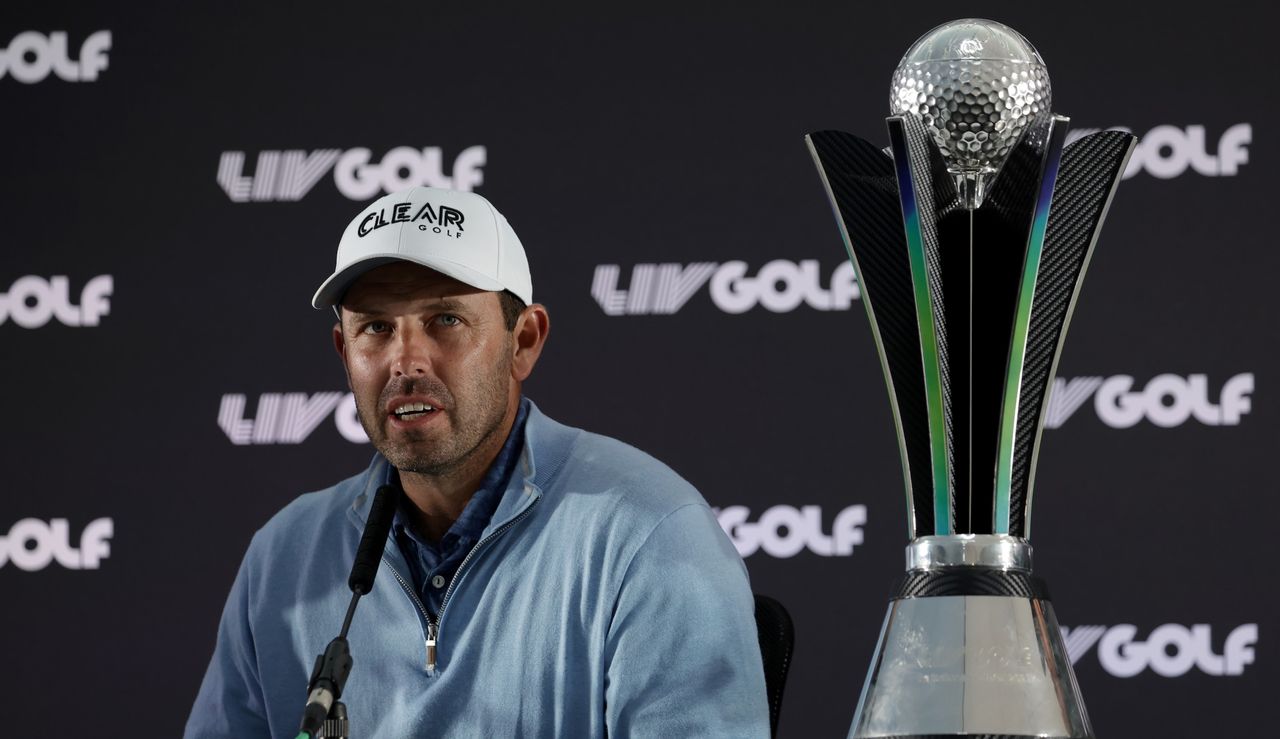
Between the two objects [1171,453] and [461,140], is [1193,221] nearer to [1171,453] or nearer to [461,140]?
[1171,453]

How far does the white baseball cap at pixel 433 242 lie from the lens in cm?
194

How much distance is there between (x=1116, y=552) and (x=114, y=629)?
2058 mm

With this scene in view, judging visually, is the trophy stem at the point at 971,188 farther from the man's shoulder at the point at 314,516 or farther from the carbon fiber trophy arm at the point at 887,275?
the man's shoulder at the point at 314,516

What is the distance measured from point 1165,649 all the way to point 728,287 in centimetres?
112

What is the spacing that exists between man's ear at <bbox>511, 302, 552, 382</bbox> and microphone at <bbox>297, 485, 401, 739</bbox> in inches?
16.9

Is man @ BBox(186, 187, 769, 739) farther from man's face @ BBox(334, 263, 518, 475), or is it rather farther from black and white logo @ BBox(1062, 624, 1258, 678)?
black and white logo @ BBox(1062, 624, 1258, 678)

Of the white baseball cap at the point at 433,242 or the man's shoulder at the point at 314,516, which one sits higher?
the white baseball cap at the point at 433,242

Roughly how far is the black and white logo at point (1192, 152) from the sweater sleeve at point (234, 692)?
2.02 metres

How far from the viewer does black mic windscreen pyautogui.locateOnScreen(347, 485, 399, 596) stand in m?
1.56

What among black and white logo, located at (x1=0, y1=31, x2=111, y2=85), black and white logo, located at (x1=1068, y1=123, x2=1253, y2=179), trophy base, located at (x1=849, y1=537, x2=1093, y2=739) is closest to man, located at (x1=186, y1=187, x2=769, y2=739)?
trophy base, located at (x1=849, y1=537, x2=1093, y2=739)

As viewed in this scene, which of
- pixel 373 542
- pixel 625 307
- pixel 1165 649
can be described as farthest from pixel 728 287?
pixel 373 542

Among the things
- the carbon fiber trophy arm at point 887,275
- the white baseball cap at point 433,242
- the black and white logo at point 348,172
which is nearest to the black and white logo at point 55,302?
the black and white logo at point 348,172

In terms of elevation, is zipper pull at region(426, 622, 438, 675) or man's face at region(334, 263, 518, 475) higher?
man's face at region(334, 263, 518, 475)

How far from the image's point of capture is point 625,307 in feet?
11.0
